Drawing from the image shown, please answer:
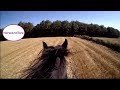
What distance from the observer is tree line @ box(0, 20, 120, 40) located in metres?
3.68

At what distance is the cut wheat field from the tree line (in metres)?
0.14

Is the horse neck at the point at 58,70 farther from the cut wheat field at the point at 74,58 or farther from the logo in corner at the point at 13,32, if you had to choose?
the logo in corner at the point at 13,32

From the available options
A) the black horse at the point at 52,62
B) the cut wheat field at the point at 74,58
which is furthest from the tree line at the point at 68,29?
the black horse at the point at 52,62

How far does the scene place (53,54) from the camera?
2.87 metres

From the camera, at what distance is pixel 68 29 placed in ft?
12.3

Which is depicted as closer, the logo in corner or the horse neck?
the horse neck

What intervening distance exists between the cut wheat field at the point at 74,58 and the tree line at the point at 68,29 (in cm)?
14

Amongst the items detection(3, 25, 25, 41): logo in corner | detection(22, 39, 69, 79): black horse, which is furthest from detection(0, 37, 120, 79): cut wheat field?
detection(22, 39, 69, 79): black horse

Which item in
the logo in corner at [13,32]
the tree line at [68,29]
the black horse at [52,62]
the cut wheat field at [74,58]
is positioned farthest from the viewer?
the tree line at [68,29]

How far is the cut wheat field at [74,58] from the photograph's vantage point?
3346 millimetres

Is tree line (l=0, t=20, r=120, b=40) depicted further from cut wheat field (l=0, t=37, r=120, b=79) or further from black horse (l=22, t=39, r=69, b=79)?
black horse (l=22, t=39, r=69, b=79)
